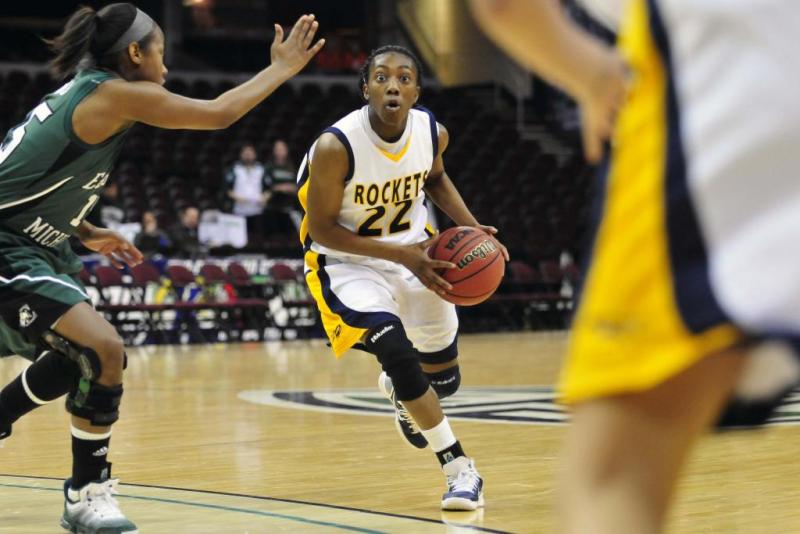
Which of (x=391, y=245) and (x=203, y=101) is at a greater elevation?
(x=203, y=101)

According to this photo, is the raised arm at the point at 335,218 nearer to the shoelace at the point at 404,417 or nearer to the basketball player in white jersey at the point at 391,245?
the basketball player in white jersey at the point at 391,245

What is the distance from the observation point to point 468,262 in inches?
163

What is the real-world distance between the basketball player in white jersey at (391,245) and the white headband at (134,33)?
841 millimetres

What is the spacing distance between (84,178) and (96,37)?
41cm

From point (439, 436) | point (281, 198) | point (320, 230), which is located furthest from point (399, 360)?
point (281, 198)

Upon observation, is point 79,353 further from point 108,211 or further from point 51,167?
point 108,211

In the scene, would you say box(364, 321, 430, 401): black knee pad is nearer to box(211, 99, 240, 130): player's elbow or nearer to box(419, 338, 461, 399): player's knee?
box(419, 338, 461, 399): player's knee

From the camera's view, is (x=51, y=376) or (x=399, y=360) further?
(x=399, y=360)

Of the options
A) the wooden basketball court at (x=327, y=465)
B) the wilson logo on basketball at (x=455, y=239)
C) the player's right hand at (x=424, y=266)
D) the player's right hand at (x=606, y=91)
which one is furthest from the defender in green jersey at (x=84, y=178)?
the player's right hand at (x=606, y=91)

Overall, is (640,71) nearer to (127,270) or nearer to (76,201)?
(76,201)

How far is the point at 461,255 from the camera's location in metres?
4.17

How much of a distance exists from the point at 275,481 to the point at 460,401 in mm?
3123

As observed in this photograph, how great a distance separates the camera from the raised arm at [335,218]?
4.10m

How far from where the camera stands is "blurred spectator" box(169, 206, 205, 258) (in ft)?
44.7
